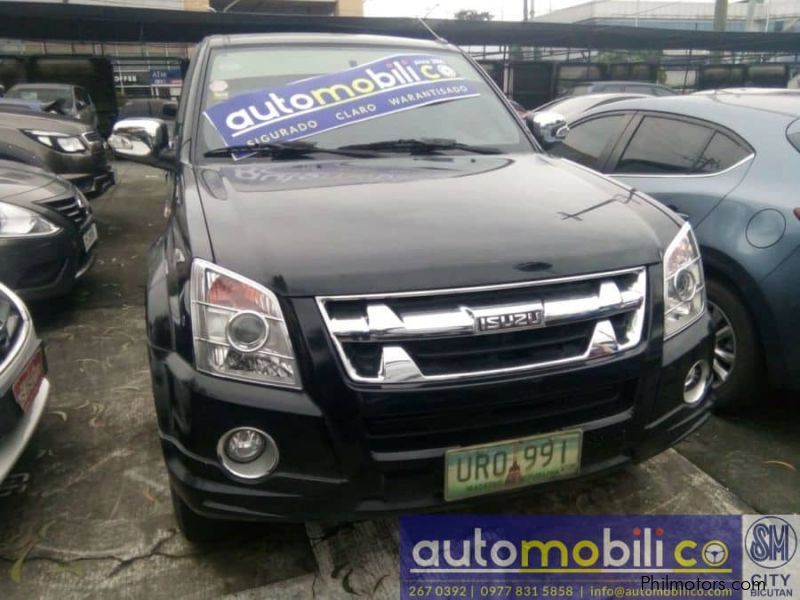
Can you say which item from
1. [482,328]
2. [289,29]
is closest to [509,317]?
[482,328]

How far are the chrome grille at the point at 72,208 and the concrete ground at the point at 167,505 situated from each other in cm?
136

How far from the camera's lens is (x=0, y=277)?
158 inches

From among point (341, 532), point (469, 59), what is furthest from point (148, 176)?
point (341, 532)

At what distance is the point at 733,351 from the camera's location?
312 cm

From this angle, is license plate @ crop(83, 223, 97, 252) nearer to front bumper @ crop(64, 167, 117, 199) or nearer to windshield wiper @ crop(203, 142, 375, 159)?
front bumper @ crop(64, 167, 117, 199)

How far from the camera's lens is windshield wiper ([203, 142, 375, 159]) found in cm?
277

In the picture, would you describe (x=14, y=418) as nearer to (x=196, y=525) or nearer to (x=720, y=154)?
(x=196, y=525)

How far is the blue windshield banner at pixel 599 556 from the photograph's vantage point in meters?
2.22

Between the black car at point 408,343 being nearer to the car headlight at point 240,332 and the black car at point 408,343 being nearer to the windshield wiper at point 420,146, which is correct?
the car headlight at point 240,332

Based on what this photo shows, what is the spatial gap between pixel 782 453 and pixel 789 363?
0.43 m

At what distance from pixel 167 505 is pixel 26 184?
3.12m

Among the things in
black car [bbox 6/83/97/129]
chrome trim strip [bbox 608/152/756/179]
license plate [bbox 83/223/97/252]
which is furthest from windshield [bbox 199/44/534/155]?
black car [bbox 6/83/97/129]

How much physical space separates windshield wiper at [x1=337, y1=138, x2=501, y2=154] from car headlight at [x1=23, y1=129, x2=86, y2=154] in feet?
17.0

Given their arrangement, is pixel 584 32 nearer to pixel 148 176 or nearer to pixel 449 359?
pixel 148 176
